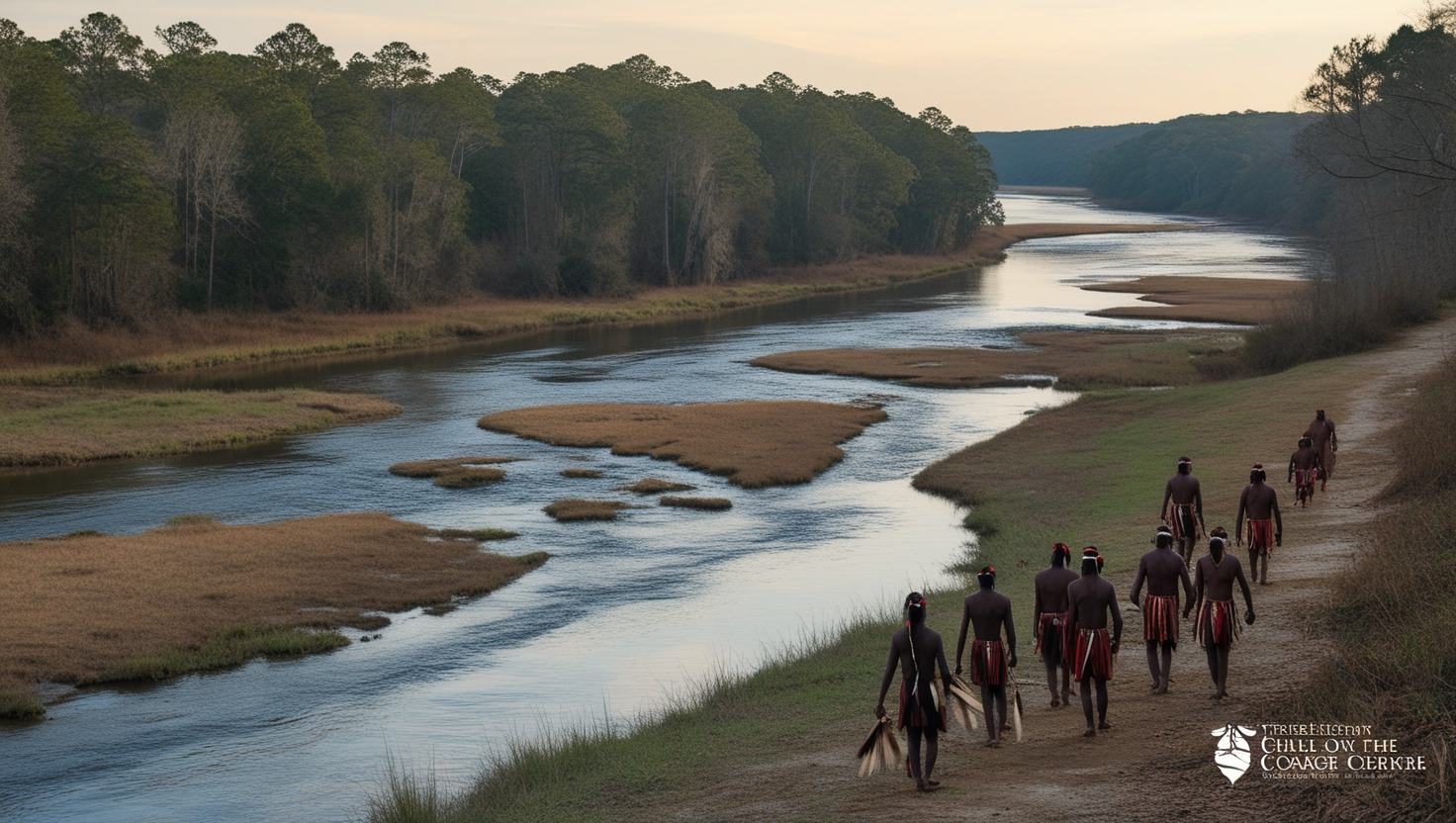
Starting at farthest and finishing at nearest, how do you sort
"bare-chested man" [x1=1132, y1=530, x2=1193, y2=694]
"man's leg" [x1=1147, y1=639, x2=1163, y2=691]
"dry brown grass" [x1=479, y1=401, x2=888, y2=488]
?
1. "dry brown grass" [x1=479, y1=401, x2=888, y2=488]
2. "man's leg" [x1=1147, y1=639, x2=1163, y2=691]
3. "bare-chested man" [x1=1132, y1=530, x2=1193, y2=694]

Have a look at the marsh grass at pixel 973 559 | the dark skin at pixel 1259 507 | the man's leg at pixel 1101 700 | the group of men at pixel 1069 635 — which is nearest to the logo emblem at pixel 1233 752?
the man's leg at pixel 1101 700

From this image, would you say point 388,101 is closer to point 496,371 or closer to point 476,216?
point 476,216

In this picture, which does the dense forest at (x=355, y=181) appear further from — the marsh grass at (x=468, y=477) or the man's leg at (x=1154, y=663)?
the man's leg at (x=1154, y=663)

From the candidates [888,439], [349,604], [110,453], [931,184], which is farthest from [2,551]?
[931,184]

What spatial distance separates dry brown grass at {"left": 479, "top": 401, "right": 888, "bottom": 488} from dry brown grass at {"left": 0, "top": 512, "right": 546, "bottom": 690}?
13241 mm

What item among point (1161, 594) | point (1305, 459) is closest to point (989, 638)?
point (1161, 594)

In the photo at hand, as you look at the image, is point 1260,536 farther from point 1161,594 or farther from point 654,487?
point 654,487

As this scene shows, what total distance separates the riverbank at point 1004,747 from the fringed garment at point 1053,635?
79cm

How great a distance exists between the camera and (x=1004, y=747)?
46.4 ft

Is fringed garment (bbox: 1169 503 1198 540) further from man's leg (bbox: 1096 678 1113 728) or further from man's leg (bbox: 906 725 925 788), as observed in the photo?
man's leg (bbox: 906 725 925 788)

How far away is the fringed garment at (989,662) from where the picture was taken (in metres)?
13.7

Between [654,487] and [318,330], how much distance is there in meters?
46.1

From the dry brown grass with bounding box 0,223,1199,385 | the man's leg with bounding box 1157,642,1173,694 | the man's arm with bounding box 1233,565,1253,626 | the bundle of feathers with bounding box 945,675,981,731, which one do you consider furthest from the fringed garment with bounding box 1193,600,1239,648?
the dry brown grass with bounding box 0,223,1199,385

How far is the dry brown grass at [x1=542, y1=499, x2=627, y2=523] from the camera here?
121 ft
